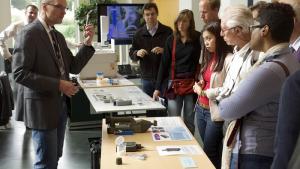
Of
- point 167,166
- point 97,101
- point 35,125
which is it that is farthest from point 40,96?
point 167,166

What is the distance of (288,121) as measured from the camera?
1243 mm

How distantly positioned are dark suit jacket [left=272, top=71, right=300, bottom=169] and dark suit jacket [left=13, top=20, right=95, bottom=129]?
1.77 m

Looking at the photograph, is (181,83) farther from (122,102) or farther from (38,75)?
(38,75)

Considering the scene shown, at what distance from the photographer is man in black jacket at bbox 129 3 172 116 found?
435cm

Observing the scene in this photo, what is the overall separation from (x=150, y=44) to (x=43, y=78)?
1.98 meters

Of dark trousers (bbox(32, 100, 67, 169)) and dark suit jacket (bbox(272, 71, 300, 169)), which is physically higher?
dark suit jacket (bbox(272, 71, 300, 169))

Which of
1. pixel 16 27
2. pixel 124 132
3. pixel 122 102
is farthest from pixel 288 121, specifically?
pixel 16 27

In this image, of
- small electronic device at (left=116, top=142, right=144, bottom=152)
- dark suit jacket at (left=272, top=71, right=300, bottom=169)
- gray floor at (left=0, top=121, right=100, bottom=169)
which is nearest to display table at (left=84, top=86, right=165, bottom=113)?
gray floor at (left=0, top=121, right=100, bottom=169)

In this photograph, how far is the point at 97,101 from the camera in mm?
3596

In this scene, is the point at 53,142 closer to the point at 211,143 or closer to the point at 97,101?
the point at 97,101

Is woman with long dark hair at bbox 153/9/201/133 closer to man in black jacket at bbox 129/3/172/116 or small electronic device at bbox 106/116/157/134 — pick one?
man in black jacket at bbox 129/3/172/116

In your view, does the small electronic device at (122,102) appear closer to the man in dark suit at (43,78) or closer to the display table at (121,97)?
the display table at (121,97)

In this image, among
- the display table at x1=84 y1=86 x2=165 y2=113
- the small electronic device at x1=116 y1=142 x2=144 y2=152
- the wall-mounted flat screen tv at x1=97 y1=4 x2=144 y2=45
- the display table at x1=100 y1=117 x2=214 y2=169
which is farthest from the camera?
the wall-mounted flat screen tv at x1=97 y1=4 x2=144 y2=45

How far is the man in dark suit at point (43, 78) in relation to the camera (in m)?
2.63
